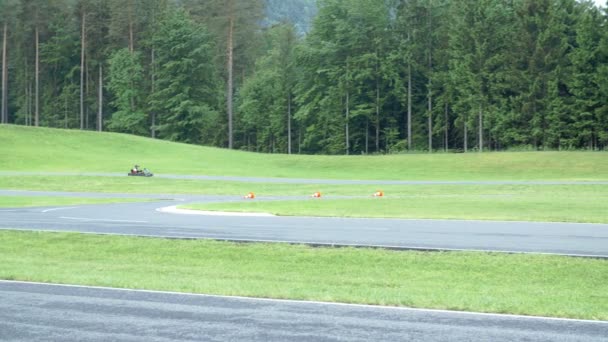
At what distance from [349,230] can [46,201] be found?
730 inches

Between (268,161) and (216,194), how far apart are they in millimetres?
22139

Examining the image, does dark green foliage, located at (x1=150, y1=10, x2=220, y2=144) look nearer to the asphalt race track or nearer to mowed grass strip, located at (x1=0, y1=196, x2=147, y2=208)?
mowed grass strip, located at (x1=0, y1=196, x2=147, y2=208)

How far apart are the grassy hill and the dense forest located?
13.4 m

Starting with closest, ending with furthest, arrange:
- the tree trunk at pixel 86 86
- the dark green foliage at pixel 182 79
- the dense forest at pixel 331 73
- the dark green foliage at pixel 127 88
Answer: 1. the dense forest at pixel 331 73
2. the dark green foliage at pixel 182 79
3. the dark green foliage at pixel 127 88
4. the tree trunk at pixel 86 86

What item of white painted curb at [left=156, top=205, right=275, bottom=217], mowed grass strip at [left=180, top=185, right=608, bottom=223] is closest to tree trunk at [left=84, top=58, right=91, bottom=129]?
mowed grass strip at [left=180, top=185, right=608, bottom=223]

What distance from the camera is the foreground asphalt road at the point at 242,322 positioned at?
8312mm

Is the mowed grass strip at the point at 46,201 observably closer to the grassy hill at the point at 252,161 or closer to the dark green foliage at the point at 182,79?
the grassy hill at the point at 252,161

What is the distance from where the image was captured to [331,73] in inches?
3366

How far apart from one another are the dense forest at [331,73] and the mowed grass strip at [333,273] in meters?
53.0

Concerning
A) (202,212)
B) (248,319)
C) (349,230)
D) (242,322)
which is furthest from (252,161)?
(242,322)

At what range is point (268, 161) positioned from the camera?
60375mm

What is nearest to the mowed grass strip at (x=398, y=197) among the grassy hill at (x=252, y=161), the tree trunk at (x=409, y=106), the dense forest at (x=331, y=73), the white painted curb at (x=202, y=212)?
the white painted curb at (x=202, y=212)

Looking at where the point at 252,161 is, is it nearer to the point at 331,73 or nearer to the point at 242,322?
the point at 331,73

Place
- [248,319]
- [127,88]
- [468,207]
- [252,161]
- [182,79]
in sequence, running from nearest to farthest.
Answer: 1. [248,319]
2. [468,207]
3. [252,161]
4. [182,79]
5. [127,88]
